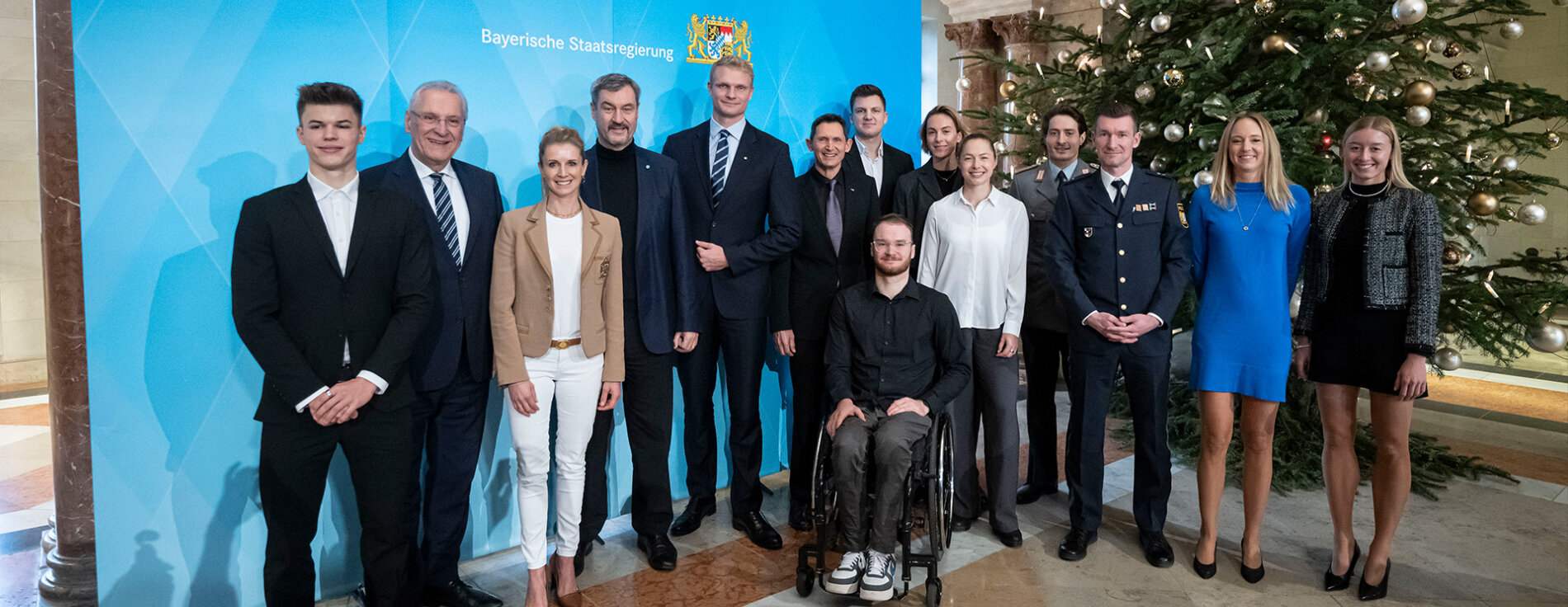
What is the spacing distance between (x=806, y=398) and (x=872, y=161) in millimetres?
1066

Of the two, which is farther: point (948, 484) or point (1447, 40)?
point (1447, 40)

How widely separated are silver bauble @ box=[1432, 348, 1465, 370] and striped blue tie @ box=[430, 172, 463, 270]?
156 inches

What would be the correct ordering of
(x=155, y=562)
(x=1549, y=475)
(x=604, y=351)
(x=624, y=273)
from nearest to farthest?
(x=155, y=562) < (x=604, y=351) < (x=624, y=273) < (x=1549, y=475)

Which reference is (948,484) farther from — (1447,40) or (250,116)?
(1447,40)

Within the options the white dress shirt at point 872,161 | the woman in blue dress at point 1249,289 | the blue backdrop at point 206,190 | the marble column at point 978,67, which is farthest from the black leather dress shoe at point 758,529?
the marble column at point 978,67

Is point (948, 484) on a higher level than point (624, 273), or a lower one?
lower

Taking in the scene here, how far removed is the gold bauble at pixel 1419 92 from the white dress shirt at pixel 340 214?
4.18m

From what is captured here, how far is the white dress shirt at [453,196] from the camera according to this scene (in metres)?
2.77

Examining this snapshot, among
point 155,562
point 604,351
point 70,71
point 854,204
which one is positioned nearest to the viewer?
point 70,71

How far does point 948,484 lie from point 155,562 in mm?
2560

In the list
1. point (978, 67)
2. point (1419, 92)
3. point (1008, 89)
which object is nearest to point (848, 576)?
point (1419, 92)

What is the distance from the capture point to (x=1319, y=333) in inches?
120

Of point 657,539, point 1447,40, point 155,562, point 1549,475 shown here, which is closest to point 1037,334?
point 657,539

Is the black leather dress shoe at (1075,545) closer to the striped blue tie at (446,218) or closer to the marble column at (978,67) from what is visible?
the striped blue tie at (446,218)
